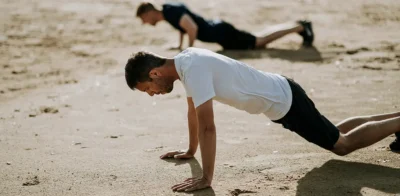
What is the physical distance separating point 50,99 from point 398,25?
5220 mm

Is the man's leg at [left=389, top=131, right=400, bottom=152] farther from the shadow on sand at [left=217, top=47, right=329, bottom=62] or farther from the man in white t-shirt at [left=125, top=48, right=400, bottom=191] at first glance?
the shadow on sand at [left=217, top=47, right=329, bottom=62]

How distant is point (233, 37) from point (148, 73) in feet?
13.9

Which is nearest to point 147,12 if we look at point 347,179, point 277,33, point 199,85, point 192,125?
point 277,33

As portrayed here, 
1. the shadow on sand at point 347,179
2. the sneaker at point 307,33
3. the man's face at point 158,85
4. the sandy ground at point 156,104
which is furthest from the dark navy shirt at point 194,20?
the man's face at point 158,85

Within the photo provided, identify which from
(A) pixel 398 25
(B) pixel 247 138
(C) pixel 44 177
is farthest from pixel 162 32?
(C) pixel 44 177

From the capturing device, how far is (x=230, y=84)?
3635mm

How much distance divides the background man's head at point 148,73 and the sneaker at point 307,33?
4.54 metres

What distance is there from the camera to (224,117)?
5.30 metres

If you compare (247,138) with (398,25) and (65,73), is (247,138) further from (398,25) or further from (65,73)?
(398,25)

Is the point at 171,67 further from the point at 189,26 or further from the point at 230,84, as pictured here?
the point at 189,26

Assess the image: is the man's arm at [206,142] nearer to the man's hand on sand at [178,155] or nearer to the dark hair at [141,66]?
the dark hair at [141,66]

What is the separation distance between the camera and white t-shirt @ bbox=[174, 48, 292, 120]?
137 inches

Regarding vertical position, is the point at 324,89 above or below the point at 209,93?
below

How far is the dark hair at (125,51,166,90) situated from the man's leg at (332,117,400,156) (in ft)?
4.48
